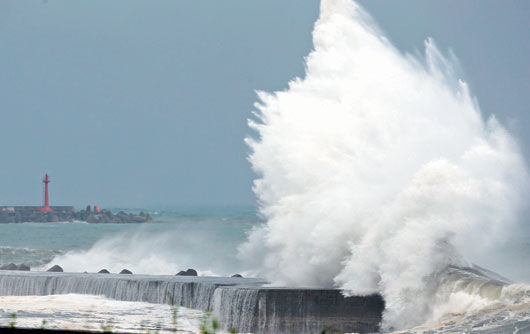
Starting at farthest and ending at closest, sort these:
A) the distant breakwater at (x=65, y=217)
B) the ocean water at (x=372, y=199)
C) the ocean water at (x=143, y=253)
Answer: the distant breakwater at (x=65, y=217)
the ocean water at (x=143, y=253)
the ocean water at (x=372, y=199)

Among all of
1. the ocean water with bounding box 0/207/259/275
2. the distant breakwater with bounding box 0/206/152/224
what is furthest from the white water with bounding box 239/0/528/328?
the distant breakwater with bounding box 0/206/152/224

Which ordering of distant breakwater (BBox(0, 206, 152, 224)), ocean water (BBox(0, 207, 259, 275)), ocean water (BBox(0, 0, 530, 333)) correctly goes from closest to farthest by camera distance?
ocean water (BBox(0, 0, 530, 333))
ocean water (BBox(0, 207, 259, 275))
distant breakwater (BBox(0, 206, 152, 224))

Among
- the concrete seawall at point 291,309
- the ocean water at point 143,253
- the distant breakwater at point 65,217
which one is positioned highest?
the distant breakwater at point 65,217

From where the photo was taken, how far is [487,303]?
1253 centimetres

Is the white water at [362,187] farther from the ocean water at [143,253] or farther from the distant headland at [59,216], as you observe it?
the distant headland at [59,216]

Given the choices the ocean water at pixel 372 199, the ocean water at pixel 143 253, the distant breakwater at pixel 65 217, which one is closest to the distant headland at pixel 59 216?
the distant breakwater at pixel 65 217

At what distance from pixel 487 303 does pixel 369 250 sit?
3.43 metres

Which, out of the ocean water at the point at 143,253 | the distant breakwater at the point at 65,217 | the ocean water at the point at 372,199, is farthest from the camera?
the distant breakwater at the point at 65,217

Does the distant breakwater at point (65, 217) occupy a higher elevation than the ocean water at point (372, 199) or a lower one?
higher

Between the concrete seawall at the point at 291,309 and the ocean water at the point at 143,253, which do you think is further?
the ocean water at the point at 143,253

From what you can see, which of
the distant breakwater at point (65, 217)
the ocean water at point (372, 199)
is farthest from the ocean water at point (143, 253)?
the distant breakwater at point (65, 217)

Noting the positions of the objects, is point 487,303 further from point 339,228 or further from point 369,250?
point 339,228

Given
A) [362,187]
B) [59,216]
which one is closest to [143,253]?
[362,187]

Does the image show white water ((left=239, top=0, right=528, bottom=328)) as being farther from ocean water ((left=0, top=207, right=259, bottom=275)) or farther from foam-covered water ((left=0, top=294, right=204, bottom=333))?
ocean water ((left=0, top=207, right=259, bottom=275))
